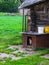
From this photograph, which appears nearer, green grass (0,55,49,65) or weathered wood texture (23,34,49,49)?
green grass (0,55,49,65)

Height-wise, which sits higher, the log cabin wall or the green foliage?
the log cabin wall

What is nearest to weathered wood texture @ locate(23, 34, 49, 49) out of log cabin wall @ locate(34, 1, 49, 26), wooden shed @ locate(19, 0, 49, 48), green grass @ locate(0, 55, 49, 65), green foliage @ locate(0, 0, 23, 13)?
wooden shed @ locate(19, 0, 49, 48)

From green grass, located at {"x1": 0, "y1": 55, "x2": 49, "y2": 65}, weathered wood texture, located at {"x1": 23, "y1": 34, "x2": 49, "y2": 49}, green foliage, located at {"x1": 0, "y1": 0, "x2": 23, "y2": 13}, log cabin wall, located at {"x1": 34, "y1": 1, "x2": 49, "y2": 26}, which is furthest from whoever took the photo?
green foliage, located at {"x1": 0, "y1": 0, "x2": 23, "y2": 13}

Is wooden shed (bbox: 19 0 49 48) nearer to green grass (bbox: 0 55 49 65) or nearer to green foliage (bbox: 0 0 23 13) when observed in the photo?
green grass (bbox: 0 55 49 65)

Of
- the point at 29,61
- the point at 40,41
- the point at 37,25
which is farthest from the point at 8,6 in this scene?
the point at 29,61

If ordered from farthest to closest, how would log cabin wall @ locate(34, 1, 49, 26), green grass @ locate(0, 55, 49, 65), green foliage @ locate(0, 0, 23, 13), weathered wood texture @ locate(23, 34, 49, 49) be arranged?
green foliage @ locate(0, 0, 23, 13)
log cabin wall @ locate(34, 1, 49, 26)
weathered wood texture @ locate(23, 34, 49, 49)
green grass @ locate(0, 55, 49, 65)

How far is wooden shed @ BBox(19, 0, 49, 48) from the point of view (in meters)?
14.0

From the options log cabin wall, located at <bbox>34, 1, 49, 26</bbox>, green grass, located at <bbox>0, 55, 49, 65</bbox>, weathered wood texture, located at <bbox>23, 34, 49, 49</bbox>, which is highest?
log cabin wall, located at <bbox>34, 1, 49, 26</bbox>

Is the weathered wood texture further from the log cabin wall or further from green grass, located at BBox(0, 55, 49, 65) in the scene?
green grass, located at BBox(0, 55, 49, 65)

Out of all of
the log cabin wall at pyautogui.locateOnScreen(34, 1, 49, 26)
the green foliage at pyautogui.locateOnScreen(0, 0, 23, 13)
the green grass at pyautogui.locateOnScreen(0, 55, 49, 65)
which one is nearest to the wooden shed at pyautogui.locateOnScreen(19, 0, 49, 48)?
the log cabin wall at pyautogui.locateOnScreen(34, 1, 49, 26)

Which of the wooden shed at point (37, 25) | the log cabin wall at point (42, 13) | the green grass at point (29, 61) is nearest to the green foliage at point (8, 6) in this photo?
the wooden shed at point (37, 25)

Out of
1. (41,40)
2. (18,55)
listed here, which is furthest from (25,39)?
(18,55)

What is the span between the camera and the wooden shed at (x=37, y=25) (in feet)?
45.9

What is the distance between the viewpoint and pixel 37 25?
15.4 m
